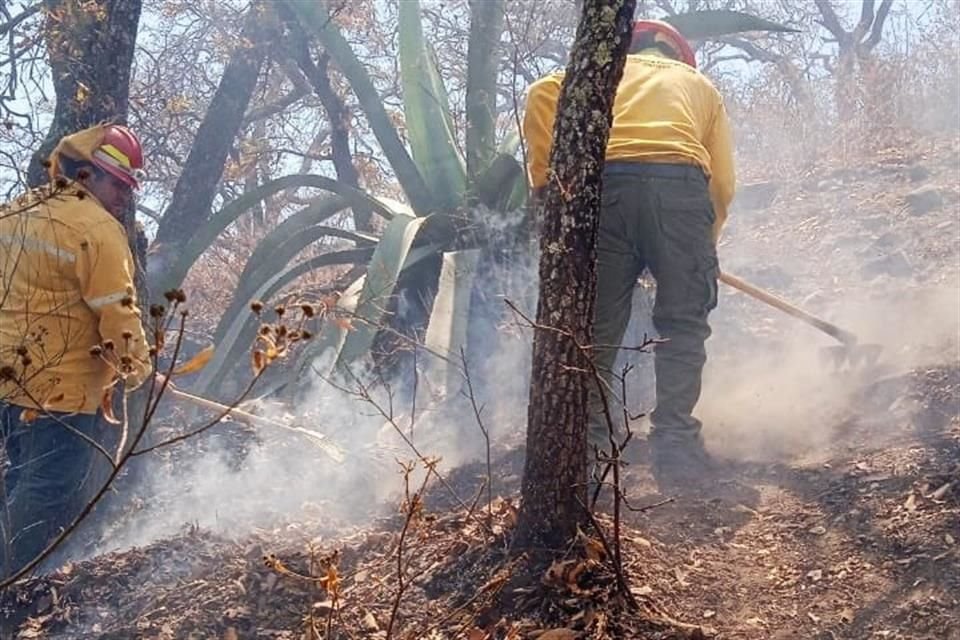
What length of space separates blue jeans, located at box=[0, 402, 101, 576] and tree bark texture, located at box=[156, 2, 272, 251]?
3047mm

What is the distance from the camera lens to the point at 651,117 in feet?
12.6

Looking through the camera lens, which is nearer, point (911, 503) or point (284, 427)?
point (911, 503)

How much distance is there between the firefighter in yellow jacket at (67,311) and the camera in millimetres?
3678

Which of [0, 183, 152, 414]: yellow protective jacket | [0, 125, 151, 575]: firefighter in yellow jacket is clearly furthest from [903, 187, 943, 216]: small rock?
[0, 183, 152, 414]: yellow protective jacket

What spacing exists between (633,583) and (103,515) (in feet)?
9.55

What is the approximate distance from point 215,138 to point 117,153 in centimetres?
346

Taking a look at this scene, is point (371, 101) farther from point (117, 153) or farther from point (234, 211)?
point (117, 153)

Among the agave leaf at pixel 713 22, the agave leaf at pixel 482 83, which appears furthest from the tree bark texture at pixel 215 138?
the agave leaf at pixel 713 22

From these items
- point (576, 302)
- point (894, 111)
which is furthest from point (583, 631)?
point (894, 111)

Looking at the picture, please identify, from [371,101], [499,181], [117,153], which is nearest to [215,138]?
[371,101]

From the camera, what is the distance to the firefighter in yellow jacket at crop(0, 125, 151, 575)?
12.1 feet

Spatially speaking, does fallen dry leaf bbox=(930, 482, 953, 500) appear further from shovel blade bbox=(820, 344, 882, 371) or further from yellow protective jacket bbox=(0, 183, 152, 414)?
yellow protective jacket bbox=(0, 183, 152, 414)

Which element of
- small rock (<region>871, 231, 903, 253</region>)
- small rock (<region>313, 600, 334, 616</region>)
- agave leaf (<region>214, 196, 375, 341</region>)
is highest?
agave leaf (<region>214, 196, 375, 341</region>)

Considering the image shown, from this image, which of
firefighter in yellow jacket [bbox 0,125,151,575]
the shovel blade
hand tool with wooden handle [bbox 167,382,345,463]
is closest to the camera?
firefighter in yellow jacket [bbox 0,125,151,575]
